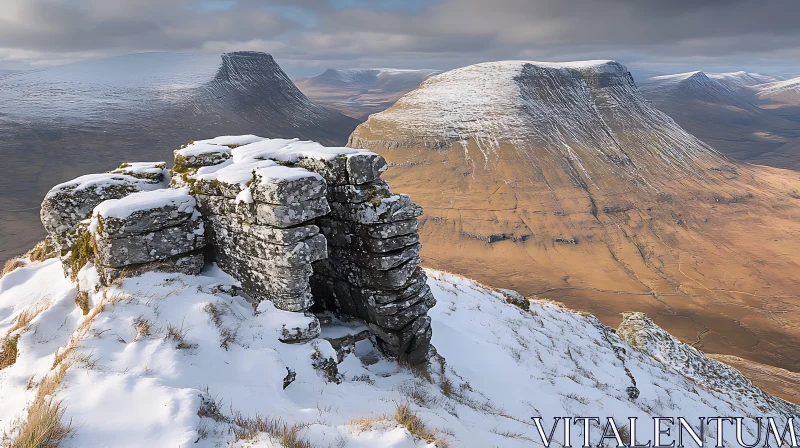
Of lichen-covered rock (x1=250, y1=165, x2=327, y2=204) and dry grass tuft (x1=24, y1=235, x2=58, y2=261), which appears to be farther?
dry grass tuft (x1=24, y1=235, x2=58, y2=261)

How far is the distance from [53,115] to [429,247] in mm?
105170

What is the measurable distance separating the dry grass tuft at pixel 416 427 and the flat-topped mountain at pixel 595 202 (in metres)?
40.0

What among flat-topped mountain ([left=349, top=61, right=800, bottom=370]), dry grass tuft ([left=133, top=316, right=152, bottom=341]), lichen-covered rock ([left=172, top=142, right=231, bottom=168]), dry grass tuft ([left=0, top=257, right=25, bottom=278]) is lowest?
flat-topped mountain ([left=349, top=61, right=800, bottom=370])

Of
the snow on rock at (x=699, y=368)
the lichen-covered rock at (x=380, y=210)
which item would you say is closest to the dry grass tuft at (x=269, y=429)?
the lichen-covered rock at (x=380, y=210)

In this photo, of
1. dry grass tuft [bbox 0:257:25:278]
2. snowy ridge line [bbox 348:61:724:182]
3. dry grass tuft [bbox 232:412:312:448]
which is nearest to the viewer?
dry grass tuft [bbox 232:412:312:448]

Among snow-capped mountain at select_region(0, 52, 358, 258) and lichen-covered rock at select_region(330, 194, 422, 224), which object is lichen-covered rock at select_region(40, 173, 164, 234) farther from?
snow-capped mountain at select_region(0, 52, 358, 258)

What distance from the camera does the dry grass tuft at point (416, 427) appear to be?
18.3 feet

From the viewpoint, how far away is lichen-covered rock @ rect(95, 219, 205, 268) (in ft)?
27.5

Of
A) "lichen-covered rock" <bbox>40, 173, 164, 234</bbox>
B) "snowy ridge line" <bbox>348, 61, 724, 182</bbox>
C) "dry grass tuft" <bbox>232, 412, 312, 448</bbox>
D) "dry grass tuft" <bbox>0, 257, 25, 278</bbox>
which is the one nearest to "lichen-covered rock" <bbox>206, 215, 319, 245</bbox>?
"dry grass tuft" <bbox>232, 412, 312, 448</bbox>

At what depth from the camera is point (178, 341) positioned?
6.79m

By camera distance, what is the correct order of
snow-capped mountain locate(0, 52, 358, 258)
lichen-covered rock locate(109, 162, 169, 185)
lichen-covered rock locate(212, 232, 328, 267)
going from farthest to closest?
snow-capped mountain locate(0, 52, 358, 258), lichen-covered rock locate(109, 162, 169, 185), lichen-covered rock locate(212, 232, 328, 267)

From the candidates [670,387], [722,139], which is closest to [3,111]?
[670,387]

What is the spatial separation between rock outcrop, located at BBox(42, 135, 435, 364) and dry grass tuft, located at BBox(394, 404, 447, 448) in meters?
2.93

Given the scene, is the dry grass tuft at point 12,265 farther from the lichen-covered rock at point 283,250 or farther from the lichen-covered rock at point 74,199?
the lichen-covered rock at point 283,250
